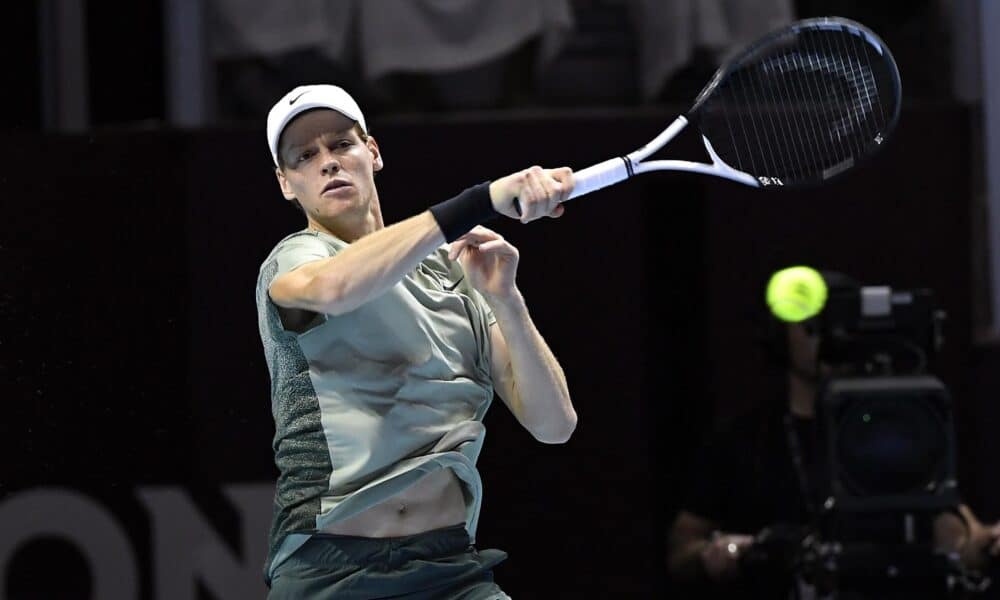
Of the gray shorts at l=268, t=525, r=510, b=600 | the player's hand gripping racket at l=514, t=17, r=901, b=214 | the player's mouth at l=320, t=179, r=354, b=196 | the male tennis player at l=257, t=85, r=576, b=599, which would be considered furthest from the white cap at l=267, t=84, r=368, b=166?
the gray shorts at l=268, t=525, r=510, b=600

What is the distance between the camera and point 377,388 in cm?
269

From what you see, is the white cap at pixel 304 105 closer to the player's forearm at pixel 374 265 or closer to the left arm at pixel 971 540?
the player's forearm at pixel 374 265

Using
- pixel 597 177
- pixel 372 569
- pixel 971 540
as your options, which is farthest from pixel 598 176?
pixel 971 540

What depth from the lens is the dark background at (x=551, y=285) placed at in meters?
4.70

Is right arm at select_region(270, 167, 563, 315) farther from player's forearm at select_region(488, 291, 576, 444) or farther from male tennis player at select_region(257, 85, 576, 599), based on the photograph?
player's forearm at select_region(488, 291, 576, 444)

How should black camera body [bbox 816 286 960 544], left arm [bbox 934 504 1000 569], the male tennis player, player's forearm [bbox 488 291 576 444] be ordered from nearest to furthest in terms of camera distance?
1. the male tennis player
2. player's forearm [bbox 488 291 576 444]
3. black camera body [bbox 816 286 960 544]
4. left arm [bbox 934 504 1000 569]

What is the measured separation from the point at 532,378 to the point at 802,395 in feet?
6.78

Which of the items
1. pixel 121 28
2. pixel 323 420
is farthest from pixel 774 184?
pixel 121 28

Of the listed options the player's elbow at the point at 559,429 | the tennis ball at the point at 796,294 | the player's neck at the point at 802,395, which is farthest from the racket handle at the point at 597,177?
the player's neck at the point at 802,395

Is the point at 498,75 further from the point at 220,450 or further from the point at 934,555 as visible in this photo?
the point at 934,555

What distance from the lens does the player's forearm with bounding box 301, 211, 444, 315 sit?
8.29ft

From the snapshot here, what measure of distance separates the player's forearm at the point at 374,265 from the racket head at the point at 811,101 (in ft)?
2.34

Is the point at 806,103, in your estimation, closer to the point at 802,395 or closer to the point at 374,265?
the point at 374,265

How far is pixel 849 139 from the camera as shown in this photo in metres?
3.23
